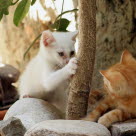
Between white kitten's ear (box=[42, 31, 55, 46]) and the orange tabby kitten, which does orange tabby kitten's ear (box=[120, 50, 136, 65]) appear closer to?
the orange tabby kitten

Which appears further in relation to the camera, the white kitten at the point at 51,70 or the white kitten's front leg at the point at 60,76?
the white kitten at the point at 51,70

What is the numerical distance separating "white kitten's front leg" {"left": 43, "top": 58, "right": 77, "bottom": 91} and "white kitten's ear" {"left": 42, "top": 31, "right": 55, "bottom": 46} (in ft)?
0.50

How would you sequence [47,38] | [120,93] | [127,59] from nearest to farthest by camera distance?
1. [120,93]
2. [127,59]
3. [47,38]

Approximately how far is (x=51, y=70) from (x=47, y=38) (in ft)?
0.47

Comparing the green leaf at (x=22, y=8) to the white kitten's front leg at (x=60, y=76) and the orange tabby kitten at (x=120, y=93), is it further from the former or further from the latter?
the orange tabby kitten at (x=120, y=93)

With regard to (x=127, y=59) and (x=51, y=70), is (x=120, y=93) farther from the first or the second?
(x=51, y=70)

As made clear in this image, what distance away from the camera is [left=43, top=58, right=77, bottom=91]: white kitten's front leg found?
1260 millimetres

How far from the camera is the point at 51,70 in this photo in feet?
4.97

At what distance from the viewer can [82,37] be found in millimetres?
1231

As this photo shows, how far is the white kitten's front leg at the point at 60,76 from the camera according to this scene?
1260 millimetres

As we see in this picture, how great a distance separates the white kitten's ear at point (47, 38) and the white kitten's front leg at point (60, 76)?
153mm

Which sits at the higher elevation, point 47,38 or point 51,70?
point 47,38

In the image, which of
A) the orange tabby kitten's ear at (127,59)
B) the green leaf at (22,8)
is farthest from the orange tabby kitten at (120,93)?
the green leaf at (22,8)

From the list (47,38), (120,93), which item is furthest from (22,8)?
(120,93)
